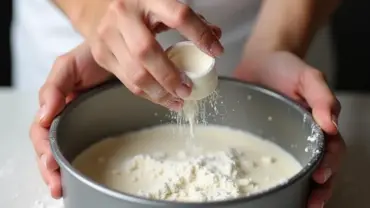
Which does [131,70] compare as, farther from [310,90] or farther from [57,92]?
[310,90]

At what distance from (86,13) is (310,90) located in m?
0.33

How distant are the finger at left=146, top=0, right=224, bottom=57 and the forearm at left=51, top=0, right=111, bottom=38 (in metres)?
0.17

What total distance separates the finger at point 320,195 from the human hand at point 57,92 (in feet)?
1.03

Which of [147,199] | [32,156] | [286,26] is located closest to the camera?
[147,199]

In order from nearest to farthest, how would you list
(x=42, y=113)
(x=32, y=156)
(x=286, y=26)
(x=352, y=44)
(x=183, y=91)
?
(x=183, y=91), (x=42, y=113), (x=32, y=156), (x=286, y=26), (x=352, y=44)

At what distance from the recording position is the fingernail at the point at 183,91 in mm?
824

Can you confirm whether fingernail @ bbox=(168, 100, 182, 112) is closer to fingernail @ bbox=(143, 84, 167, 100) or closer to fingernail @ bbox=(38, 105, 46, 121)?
fingernail @ bbox=(143, 84, 167, 100)

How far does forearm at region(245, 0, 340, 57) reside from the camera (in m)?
1.15

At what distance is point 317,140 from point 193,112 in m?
0.18

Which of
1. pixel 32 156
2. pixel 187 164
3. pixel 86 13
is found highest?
pixel 86 13

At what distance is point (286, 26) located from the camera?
1169 millimetres

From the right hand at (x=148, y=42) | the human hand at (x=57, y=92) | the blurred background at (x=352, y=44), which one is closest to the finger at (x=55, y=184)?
the human hand at (x=57, y=92)

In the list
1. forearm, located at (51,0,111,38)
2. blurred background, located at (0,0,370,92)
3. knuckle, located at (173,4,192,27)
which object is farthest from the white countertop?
blurred background, located at (0,0,370,92)

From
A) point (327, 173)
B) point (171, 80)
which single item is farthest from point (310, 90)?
point (171, 80)
